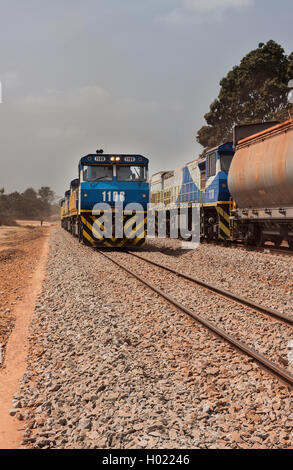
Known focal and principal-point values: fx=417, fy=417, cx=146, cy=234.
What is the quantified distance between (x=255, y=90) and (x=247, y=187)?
27.0m

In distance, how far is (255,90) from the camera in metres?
37.8

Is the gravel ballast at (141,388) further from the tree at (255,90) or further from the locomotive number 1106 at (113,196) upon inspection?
the tree at (255,90)

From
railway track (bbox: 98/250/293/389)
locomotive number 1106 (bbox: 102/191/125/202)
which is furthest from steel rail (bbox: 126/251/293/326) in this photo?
locomotive number 1106 (bbox: 102/191/125/202)

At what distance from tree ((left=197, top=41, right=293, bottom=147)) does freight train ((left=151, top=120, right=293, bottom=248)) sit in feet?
60.0

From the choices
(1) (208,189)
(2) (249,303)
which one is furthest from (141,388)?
(1) (208,189)

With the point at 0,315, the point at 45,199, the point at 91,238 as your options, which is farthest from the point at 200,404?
the point at 45,199

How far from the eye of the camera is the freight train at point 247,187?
480 inches

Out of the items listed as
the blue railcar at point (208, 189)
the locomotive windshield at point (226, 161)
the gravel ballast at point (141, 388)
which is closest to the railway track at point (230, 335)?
the gravel ballast at point (141, 388)

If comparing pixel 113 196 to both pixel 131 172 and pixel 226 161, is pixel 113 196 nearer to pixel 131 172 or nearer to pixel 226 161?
pixel 131 172

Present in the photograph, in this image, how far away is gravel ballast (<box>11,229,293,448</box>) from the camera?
330cm

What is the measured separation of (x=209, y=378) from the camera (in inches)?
175

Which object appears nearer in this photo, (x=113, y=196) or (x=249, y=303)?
(x=249, y=303)

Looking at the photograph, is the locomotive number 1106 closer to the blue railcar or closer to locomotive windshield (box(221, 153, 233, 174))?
the blue railcar

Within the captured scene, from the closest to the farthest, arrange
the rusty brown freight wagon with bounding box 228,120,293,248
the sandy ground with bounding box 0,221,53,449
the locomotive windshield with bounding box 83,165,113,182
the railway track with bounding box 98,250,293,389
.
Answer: the sandy ground with bounding box 0,221,53,449, the railway track with bounding box 98,250,293,389, the rusty brown freight wagon with bounding box 228,120,293,248, the locomotive windshield with bounding box 83,165,113,182
